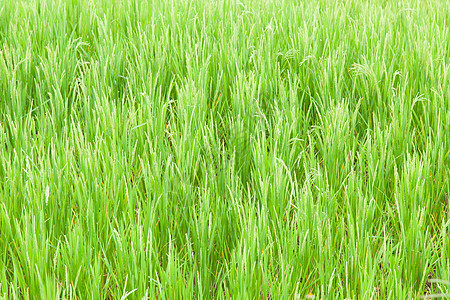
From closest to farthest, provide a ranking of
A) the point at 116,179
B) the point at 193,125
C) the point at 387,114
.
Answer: the point at 116,179 → the point at 193,125 → the point at 387,114

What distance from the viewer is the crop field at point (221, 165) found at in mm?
1096

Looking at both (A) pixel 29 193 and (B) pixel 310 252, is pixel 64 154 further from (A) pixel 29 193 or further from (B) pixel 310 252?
(B) pixel 310 252

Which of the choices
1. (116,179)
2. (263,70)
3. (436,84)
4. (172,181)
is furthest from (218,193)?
(436,84)

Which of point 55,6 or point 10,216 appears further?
point 55,6

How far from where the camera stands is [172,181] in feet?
4.56

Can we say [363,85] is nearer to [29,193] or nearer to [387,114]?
[387,114]

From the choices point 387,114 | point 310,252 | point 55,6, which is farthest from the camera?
point 55,6

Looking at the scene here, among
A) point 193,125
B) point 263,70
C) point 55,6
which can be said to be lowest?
point 193,125

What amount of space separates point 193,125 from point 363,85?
2.52 feet

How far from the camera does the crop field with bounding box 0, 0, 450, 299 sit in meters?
1.10

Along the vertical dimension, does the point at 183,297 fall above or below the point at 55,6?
below

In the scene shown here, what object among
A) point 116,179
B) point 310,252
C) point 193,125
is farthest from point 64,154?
point 310,252

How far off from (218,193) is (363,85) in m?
0.91

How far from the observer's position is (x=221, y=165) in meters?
1.57
